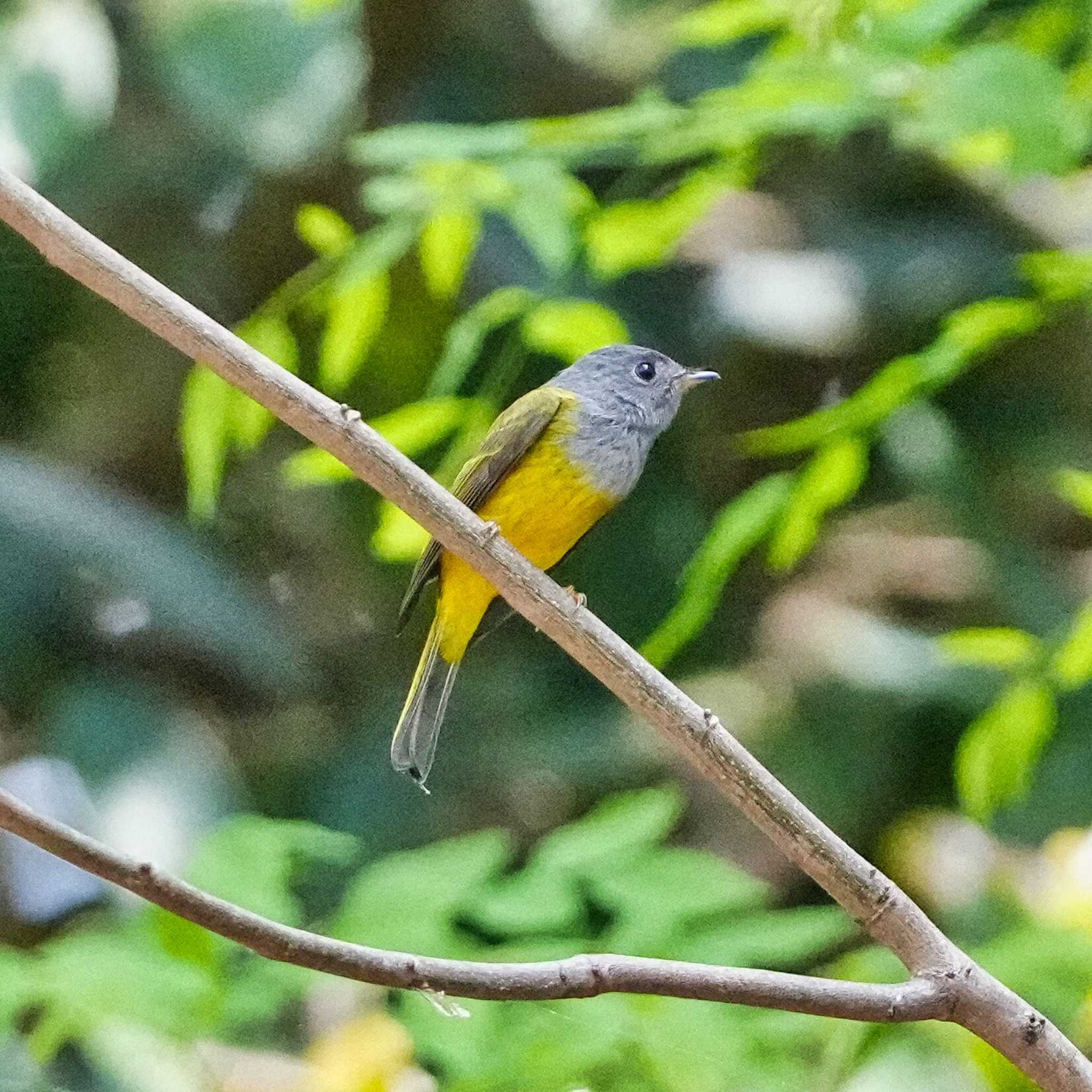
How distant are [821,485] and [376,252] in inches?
15.7

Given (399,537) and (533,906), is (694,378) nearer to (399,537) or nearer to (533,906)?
(399,537)

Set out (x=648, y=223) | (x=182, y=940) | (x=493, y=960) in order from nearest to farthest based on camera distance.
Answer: (x=182, y=940)
(x=493, y=960)
(x=648, y=223)

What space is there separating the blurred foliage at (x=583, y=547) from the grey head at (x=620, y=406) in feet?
0.10

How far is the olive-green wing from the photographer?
1.05 m

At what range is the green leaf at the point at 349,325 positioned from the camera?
3.67ft

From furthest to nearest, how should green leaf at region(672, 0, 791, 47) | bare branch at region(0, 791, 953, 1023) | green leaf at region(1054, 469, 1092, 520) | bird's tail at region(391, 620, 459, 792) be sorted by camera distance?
green leaf at region(672, 0, 791, 47)
green leaf at region(1054, 469, 1092, 520)
bird's tail at region(391, 620, 459, 792)
bare branch at region(0, 791, 953, 1023)

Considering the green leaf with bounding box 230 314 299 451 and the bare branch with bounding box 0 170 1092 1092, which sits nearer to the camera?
the bare branch with bounding box 0 170 1092 1092

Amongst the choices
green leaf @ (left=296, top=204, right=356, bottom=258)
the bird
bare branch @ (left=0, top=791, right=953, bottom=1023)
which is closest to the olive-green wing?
the bird

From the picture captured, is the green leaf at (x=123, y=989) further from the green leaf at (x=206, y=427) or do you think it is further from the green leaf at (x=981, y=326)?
the green leaf at (x=981, y=326)

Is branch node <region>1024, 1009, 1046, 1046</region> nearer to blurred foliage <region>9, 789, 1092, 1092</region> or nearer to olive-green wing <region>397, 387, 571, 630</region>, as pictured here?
blurred foliage <region>9, 789, 1092, 1092</region>

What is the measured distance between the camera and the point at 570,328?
3.60ft

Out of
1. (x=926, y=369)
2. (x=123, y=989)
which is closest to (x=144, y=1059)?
(x=123, y=989)

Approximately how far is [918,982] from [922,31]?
2.19ft

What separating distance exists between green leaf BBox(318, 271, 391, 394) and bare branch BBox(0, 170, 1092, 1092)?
0.48 metres
